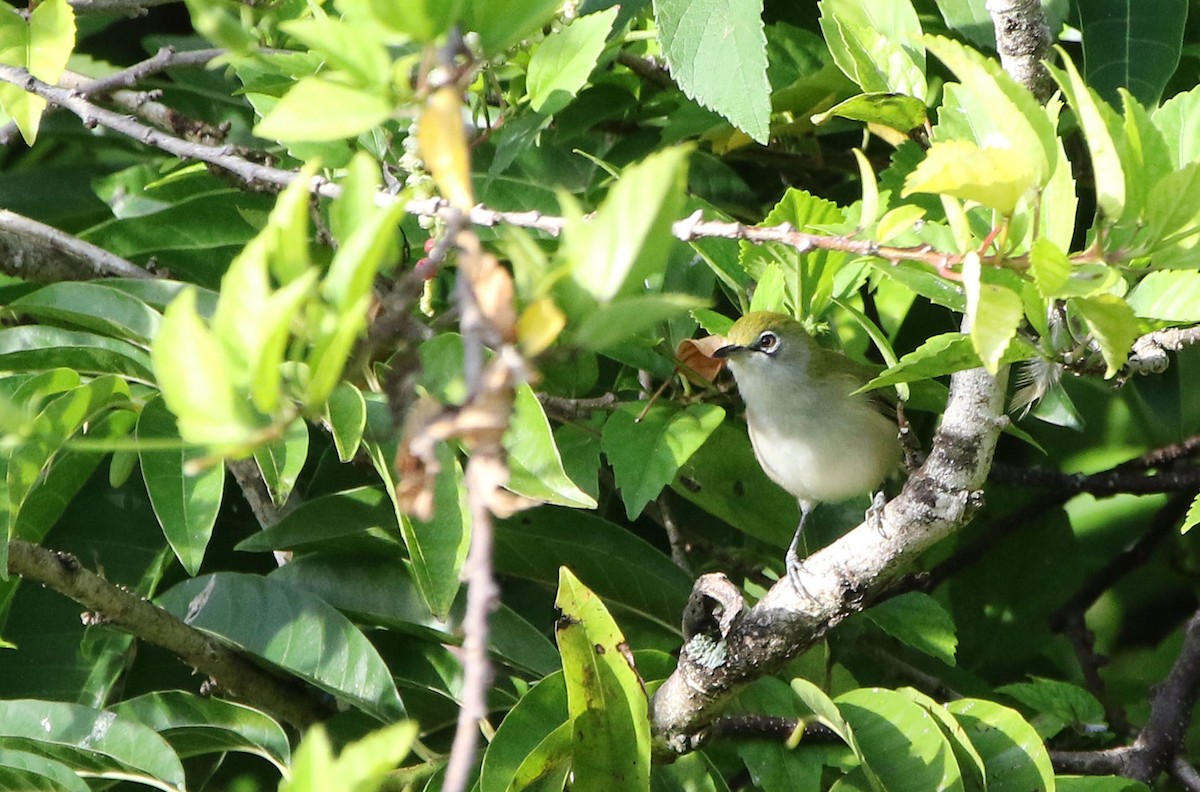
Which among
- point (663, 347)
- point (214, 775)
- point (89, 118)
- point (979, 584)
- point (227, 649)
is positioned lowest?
point (979, 584)

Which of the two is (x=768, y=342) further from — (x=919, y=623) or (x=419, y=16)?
(x=419, y=16)

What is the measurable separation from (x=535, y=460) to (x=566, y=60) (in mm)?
630

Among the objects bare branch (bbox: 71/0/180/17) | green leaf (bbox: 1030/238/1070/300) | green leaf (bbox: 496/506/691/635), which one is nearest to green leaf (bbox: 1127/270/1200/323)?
green leaf (bbox: 1030/238/1070/300)

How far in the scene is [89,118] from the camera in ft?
7.24

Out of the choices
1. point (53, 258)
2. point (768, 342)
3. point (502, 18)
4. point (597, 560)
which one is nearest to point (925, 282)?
point (502, 18)

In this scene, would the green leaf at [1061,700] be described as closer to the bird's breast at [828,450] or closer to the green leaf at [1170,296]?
the bird's breast at [828,450]

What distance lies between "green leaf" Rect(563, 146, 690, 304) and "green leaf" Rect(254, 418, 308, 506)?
1.16 metres

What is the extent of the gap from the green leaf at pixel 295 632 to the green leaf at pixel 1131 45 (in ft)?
5.99

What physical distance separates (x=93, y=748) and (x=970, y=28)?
7.10ft

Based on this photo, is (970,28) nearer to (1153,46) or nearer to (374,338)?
(1153,46)

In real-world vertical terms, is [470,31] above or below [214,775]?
above

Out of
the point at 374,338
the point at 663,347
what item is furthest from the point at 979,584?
the point at 374,338

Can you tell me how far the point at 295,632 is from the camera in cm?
251

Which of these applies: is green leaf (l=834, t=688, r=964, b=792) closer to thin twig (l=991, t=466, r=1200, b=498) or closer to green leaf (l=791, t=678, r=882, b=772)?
green leaf (l=791, t=678, r=882, b=772)
